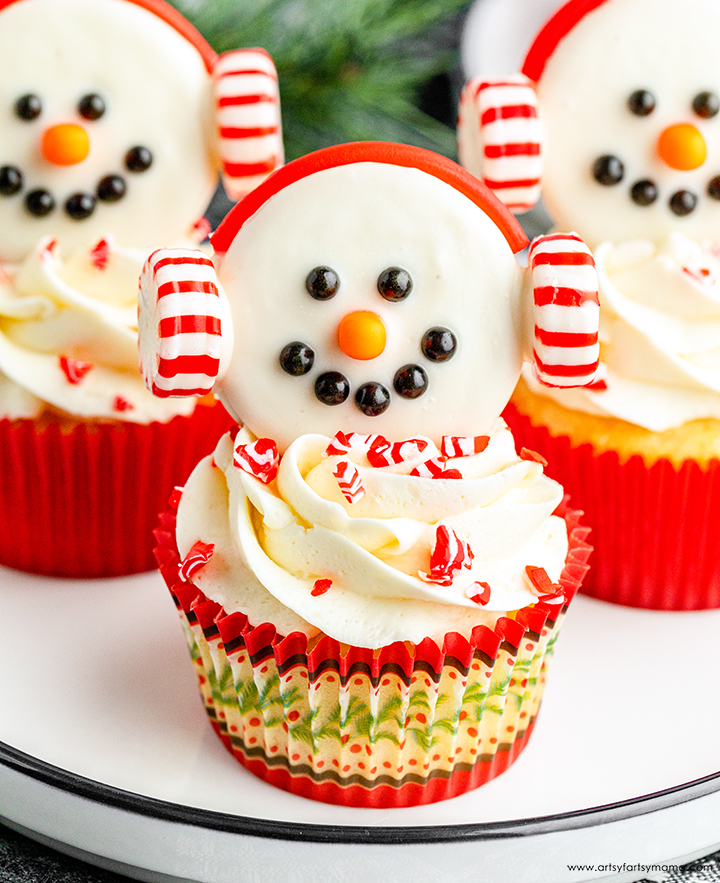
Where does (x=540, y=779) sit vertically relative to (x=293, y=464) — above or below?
below

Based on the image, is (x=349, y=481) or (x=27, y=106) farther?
(x=27, y=106)

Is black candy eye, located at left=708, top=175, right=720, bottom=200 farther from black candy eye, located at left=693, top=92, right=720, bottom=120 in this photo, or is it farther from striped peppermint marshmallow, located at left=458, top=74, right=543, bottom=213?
striped peppermint marshmallow, located at left=458, top=74, right=543, bottom=213

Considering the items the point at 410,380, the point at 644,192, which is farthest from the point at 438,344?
the point at 644,192

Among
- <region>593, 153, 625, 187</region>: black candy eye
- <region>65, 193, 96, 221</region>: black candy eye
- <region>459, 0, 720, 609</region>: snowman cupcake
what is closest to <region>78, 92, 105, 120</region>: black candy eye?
<region>65, 193, 96, 221</region>: black candy eye

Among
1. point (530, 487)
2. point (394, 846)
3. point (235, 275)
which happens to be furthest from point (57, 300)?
point (394, 846)

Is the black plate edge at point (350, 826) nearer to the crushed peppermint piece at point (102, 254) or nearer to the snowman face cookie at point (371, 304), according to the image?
the snowman face cookie at point (371, 304)

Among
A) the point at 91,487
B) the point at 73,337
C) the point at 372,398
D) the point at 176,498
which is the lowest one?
the point at 91,487

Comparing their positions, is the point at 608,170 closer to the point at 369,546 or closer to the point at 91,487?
the point at 369,546

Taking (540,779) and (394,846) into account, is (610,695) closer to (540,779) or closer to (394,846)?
(540,779)

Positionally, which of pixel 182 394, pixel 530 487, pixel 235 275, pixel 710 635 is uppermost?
pixel 235 275
